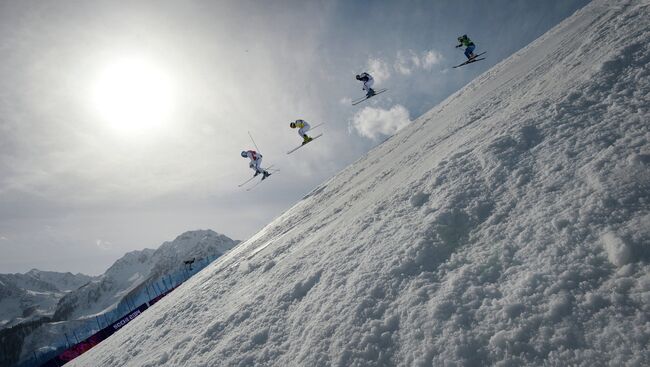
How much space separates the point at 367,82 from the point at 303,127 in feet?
18.8

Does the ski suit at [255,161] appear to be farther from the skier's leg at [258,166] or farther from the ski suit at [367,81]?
the ski suit at [367,81]

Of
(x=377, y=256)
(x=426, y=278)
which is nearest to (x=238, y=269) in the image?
(x=377, y=256)

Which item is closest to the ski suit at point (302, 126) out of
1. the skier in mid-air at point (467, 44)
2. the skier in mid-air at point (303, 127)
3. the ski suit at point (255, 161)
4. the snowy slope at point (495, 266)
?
the skier in mid-air at point (303, 127)

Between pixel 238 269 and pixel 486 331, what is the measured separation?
8.11 metres

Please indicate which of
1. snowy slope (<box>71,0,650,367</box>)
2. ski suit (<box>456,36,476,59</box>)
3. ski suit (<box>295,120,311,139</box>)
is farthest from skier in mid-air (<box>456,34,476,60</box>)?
snowy slope (<box>71,0,650,367</box>)

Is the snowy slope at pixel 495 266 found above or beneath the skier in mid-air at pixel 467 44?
beneath

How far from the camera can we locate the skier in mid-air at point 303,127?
918 inches

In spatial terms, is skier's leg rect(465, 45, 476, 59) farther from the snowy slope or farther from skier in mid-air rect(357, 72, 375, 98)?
the snowy slope

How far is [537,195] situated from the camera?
160 inches

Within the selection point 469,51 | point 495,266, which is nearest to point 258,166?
point 469,51

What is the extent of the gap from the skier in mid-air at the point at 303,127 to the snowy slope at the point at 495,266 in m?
17.0

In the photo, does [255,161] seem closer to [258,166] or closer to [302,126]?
[258,166]

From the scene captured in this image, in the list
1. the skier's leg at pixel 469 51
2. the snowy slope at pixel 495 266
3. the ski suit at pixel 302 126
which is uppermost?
the ski suit at pixel 302 126

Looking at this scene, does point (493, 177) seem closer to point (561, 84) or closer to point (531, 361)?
point (531, 361)
